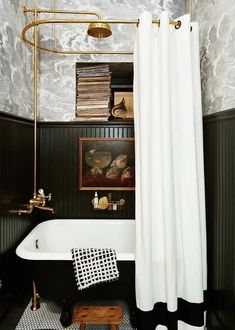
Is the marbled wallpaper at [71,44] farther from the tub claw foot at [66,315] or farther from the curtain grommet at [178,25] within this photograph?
the tub claw foot at [66,315]

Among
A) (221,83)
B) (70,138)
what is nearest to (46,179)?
(70,138)

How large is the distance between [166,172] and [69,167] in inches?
50.6

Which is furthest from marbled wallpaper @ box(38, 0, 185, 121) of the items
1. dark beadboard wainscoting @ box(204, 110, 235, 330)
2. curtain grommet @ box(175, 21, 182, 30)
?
dark beadboard wainscoting @ box(204, 110, 235, 330)

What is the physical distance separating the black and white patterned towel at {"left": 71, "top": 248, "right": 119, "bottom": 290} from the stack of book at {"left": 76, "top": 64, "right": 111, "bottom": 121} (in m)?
1.27

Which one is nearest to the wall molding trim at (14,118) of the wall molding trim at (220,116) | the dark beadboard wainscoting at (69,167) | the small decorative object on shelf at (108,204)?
the dark beadboard wainscoting at (69,167)

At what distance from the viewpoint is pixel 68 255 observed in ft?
6.04

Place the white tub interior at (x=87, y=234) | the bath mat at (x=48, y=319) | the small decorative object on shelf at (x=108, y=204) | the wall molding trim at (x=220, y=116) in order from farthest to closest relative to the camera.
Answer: the small decorative object on shelf at (x=108, y=204), the white tub interior at (x=87, y=234), the bath mat at (x=48, y=319), the wall molding trim at (x=220, y=116)

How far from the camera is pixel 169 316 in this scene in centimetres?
166

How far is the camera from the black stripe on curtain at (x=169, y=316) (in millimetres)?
1667

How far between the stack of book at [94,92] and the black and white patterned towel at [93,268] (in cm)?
127

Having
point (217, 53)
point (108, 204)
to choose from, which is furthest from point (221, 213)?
point (108, 204)

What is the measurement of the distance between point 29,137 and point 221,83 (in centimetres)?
156

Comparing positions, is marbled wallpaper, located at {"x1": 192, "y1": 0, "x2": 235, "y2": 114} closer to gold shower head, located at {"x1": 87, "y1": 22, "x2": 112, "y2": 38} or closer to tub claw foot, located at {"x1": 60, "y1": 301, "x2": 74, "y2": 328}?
gold shower head, located at {"x1": 87, "y1": 22, "x2": 112, "y2": 38}

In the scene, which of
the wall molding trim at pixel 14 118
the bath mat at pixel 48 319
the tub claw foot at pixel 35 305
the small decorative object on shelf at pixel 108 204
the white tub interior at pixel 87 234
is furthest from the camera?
the small decorative object on shelf at pixel 108 204
